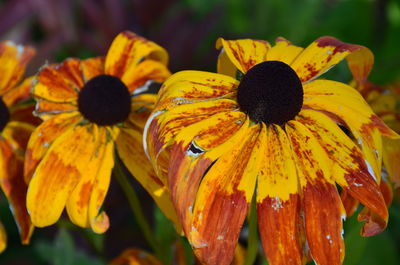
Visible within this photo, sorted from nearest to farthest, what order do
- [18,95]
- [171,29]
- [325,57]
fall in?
[325,57]
[18,95]
[171,29]

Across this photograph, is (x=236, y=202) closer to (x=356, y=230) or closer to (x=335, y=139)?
(x=335, y=139)

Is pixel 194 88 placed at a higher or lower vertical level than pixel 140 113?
higher

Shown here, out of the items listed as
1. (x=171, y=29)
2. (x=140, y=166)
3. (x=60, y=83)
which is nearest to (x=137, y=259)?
(x=140, y=166)

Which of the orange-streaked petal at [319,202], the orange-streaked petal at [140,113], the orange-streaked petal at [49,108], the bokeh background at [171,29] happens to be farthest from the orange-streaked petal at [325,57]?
the bokeh background at [171,29]

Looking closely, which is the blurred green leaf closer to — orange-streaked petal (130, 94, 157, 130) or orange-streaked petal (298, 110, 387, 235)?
orange-streaked petal (130, 94, 157, 130)

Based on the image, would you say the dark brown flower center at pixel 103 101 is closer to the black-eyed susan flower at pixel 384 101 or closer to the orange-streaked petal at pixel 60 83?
the orange-streaked petal at pixel 60 83

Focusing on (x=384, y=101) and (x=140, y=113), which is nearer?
(x=140, y=113)

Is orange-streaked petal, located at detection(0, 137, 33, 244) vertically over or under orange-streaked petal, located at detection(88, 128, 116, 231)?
under

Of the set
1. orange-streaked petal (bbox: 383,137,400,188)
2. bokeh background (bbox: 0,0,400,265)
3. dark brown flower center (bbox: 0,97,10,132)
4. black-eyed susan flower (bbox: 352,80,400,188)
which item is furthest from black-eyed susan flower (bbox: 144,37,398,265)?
bokeh background (bbox: 0,0,400,265)

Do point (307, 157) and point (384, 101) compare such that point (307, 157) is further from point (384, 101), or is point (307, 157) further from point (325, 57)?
point (384, 101)
